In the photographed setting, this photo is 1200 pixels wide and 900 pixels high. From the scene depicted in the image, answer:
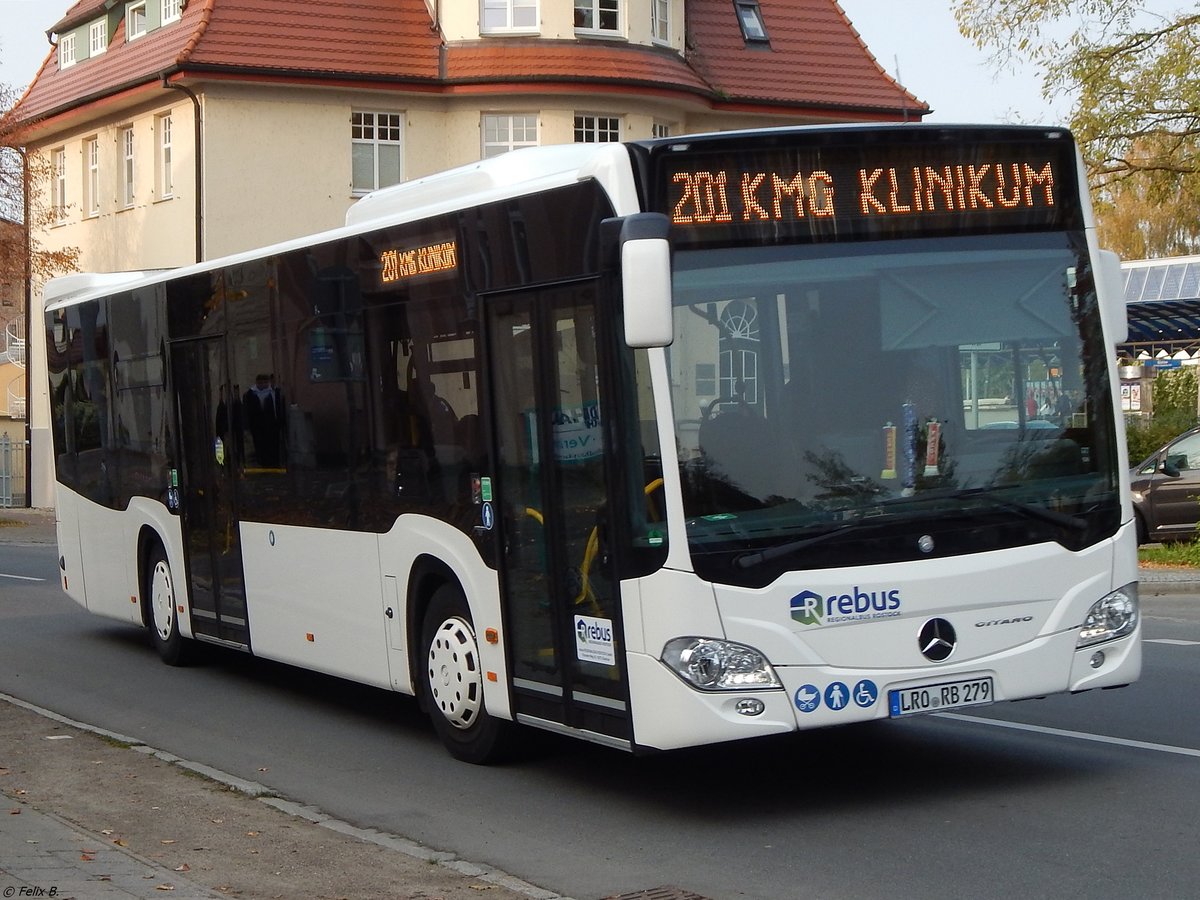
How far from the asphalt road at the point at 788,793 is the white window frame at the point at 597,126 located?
26.0m

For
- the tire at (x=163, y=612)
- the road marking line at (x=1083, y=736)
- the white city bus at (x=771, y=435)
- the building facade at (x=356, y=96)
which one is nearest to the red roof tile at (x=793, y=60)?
the building facade at (x=356, y=96)

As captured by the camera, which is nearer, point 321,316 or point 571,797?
Result: point 571,797

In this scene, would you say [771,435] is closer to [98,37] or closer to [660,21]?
[660,21]

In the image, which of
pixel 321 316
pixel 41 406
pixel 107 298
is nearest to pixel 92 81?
pixel 41 406

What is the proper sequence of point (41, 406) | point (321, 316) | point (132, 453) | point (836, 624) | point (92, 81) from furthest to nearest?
point (41, 406) < point (92, 81) < point (132, 453) < point (321, 316) < point (836, 624)

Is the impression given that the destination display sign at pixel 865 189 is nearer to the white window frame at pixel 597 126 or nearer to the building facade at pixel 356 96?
the building facade at pixel 356 96

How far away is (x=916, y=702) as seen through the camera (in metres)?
8.02

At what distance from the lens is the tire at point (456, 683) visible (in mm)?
9641

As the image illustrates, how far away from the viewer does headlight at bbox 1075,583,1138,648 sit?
841cm

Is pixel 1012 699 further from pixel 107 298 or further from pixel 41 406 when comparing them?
pixel 41 406

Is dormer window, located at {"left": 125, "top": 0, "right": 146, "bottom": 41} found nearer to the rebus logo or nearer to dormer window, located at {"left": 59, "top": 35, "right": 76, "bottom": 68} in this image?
dormer window, located at {"left": 59, "top": 35, "right": 76, "bottom": 68}

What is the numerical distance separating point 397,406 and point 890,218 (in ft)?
10.9

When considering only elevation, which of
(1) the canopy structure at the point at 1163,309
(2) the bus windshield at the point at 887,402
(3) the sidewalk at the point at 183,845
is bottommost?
(3) the sidewalk at the point at 183,845

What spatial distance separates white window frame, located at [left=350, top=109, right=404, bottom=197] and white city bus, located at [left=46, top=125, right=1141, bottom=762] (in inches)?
1164
